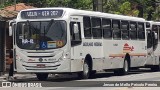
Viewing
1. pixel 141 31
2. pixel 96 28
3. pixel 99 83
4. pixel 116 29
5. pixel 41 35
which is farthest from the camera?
pixel 141 31

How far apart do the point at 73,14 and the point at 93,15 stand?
2.18 metres

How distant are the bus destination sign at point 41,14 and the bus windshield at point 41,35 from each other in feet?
0.96

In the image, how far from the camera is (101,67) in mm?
26688

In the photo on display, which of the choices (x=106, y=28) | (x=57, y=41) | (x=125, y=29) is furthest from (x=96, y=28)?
(x=125, y=29)

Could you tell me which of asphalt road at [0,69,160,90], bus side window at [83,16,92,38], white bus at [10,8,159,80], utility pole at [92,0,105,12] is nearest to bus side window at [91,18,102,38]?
white bus at [10,8,159,80]

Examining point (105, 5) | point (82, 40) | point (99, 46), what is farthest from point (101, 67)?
point (105, 5)

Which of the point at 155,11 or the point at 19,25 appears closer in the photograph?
the point at 19,25

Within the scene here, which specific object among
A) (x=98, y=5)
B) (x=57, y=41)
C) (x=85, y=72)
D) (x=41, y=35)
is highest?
(x=98, y=5)

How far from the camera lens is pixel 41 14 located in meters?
23.8

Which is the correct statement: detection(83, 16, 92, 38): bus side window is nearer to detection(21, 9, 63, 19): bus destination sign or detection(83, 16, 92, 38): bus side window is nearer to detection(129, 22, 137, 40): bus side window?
detection(21, 9, 63, 19): bus destination sign

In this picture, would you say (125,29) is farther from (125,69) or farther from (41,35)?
(41,35)

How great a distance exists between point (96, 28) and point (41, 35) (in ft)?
11.8

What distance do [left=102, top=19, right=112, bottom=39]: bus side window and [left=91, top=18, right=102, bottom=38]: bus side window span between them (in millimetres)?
434

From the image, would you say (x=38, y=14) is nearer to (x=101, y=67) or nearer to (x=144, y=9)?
(x=101, y=67)
